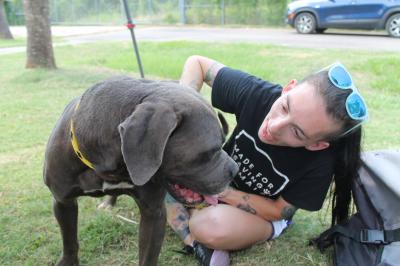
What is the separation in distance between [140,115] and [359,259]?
1.69 m

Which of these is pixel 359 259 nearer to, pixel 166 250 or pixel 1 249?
pixel 166 250

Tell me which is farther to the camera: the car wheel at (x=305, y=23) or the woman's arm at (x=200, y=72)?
the car wheel at (x=305, y=23)

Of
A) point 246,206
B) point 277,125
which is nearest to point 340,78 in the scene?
point 277,125

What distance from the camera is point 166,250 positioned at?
309 cm

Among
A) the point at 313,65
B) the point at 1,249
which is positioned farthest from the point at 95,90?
the point at 313,65

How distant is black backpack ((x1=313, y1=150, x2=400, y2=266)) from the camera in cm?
268

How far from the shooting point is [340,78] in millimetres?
2484

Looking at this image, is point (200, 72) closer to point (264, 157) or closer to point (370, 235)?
point (264, 157)

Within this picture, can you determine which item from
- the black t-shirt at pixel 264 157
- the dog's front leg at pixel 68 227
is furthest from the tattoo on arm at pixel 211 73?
the dog's front leg at pixel 68 227

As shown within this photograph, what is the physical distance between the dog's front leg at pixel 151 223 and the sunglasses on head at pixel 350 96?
103 cm

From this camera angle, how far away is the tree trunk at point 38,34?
8148 mm

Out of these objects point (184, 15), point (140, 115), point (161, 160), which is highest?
point (140, 115)

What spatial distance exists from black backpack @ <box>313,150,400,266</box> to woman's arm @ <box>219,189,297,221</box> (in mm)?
350

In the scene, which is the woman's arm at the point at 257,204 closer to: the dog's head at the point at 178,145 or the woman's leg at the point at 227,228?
the woman's leg at the point at 227,228
